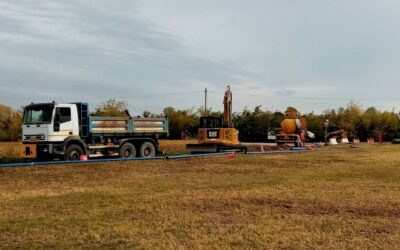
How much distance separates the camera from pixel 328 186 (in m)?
12.1

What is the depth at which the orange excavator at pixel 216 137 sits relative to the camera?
2653 cm

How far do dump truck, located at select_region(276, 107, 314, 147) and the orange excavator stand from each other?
9304 millimetres

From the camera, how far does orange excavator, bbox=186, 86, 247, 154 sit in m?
26.5

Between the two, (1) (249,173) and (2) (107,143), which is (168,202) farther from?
(2) (107,143)

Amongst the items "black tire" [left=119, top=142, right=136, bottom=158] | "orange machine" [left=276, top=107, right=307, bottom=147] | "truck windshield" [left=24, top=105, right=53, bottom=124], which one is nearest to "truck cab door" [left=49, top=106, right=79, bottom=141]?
"truck windshield" [left=24, top=105, right=53, bottom=124]

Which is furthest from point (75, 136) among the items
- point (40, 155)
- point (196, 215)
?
point (196, 215)

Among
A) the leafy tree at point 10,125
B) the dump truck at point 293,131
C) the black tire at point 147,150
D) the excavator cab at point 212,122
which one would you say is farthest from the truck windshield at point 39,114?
the leafy tree at point 10,125

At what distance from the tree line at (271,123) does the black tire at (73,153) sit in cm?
3111

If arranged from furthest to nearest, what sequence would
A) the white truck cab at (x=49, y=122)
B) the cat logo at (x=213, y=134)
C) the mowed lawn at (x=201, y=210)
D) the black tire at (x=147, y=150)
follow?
the cat logo at (x=213, y=134) < the black tire at (x=147, y=150) < the white truck cab at (x=49, y=122) < the mowed lawn at (x=201, y=210)

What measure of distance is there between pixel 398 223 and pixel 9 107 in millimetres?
65103

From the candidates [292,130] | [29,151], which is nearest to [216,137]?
[29,151]

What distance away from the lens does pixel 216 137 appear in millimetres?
26641

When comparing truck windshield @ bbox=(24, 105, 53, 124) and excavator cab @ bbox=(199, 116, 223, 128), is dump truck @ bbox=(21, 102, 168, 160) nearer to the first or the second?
truck windshield @ bbox=(24, 105, 53, 124)

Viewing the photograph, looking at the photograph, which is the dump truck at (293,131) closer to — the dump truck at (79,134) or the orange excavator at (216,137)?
the orange excavator at (216,137)
